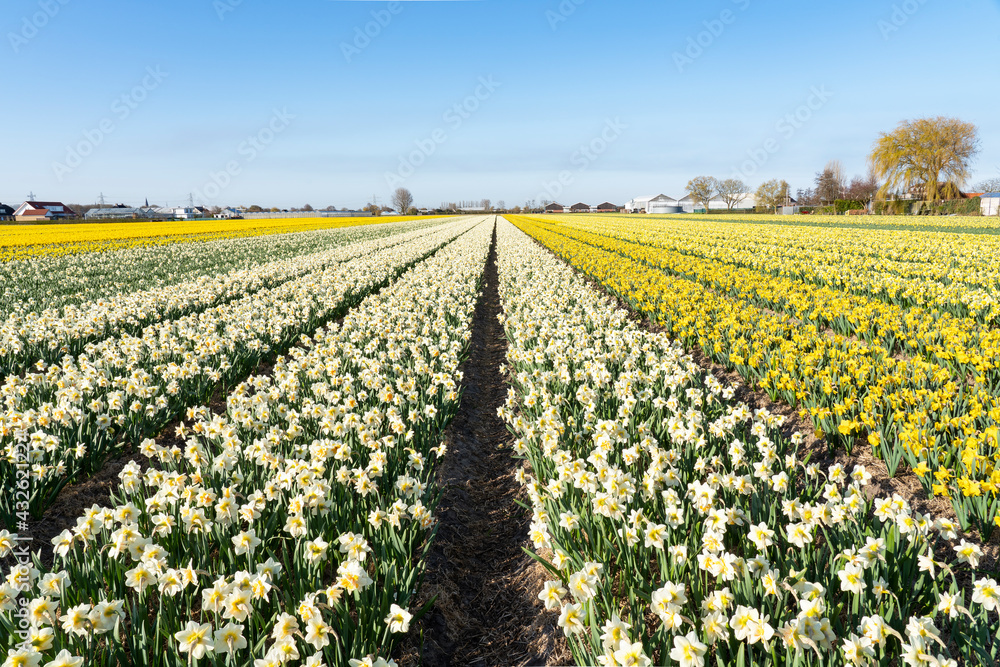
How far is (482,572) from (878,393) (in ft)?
12.8

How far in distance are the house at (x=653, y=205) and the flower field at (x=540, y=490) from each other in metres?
140

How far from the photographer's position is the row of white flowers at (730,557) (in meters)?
2.11

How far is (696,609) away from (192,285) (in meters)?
13.3

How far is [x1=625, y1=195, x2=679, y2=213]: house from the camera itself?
141 meters

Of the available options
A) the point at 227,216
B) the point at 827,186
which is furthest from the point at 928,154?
the point at 227,216

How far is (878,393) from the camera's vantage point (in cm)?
469

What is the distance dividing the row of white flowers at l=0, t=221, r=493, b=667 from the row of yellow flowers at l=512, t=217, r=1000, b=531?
3.57m

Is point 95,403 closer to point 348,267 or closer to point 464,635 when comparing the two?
point 464,635

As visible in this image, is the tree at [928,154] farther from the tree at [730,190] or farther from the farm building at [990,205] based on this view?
the tree at [730,190]

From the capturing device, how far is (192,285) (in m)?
12.6

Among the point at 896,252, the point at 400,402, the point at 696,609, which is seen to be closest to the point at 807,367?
the point at 696,609

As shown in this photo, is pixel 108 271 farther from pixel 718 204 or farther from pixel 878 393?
pixel 718 204

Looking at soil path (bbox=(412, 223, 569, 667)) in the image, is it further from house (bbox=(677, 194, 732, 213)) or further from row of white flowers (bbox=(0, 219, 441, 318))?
house (bbox=(677, 194, 732, 213))

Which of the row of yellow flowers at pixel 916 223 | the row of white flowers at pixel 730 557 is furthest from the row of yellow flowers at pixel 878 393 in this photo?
the row of yellow flowers at pixel 916 223
